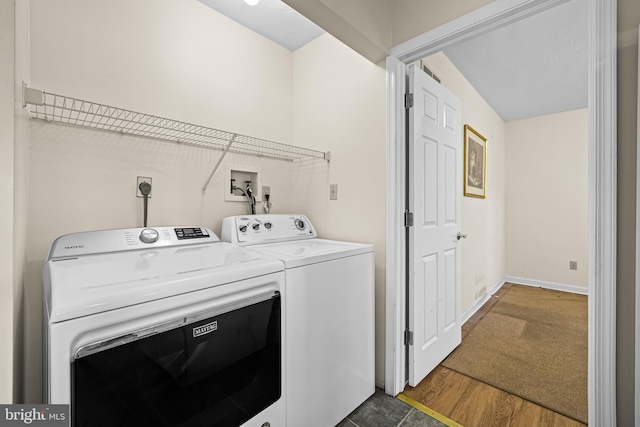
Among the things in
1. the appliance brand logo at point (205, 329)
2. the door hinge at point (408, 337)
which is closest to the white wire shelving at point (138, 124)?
the appliance brand logo at point (205, 329)

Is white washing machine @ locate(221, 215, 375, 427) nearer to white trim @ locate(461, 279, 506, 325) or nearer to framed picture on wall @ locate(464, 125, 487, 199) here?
white trim @ locate(461, 279, 506, 325)

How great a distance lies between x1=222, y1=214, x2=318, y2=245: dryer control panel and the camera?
5.49ft

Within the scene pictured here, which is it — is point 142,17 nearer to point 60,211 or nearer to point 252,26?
point 252,26

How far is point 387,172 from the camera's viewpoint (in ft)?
5.47

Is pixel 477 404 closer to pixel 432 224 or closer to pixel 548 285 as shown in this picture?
pixel 432 224

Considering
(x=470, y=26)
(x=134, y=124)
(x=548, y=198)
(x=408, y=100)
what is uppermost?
(x=470, y=26)

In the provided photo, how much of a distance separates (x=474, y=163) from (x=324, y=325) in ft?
8.68

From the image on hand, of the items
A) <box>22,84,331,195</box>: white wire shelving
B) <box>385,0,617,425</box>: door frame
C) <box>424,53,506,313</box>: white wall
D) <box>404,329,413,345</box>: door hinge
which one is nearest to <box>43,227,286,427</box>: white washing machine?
<box>22,84,331,195</box>: white wire shelving

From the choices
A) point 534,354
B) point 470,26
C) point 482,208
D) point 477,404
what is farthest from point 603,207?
point 482,208

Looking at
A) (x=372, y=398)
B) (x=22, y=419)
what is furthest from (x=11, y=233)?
(x=372, y=398)

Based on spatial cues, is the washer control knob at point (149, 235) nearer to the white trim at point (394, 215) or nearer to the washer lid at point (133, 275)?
the washer lid at point (133, 275)

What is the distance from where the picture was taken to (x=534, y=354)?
2.16 meters

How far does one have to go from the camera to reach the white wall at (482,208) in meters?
2.71

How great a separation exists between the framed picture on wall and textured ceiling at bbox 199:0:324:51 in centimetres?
184
